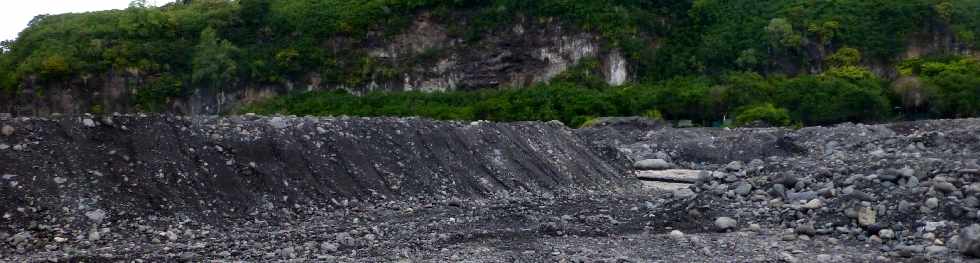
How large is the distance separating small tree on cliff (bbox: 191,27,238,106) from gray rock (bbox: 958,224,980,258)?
53925 millimetres

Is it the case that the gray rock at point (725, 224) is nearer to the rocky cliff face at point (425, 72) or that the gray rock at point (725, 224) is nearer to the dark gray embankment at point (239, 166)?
the dark gray embankment at point (239, 166)

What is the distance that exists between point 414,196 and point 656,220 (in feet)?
13.5

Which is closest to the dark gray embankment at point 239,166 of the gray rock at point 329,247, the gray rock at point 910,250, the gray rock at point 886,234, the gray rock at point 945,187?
the gray rock at point 329,247

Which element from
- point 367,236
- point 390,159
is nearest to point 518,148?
point 390,159

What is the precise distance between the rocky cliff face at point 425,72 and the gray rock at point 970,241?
49.2 m

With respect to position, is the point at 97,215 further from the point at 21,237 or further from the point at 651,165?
the point at 651,165

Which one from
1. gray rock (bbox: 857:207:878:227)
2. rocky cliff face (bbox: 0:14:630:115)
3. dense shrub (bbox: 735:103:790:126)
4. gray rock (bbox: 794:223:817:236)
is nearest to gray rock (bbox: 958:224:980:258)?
gray rock (bbox: 857:207:878:227)

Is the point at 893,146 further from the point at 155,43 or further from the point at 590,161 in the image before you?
the point at 155,43

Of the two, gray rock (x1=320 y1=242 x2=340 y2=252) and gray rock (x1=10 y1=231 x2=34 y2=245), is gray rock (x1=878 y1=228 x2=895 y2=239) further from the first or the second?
gray rock (x1=10 y1=231 x2=34 y2=245)

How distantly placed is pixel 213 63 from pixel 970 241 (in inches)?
2139

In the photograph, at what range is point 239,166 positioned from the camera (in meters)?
13.7

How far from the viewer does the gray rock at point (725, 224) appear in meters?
13.1

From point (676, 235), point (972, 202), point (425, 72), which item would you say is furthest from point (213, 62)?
point (972, 202)

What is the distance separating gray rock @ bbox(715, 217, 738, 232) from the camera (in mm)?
13133
